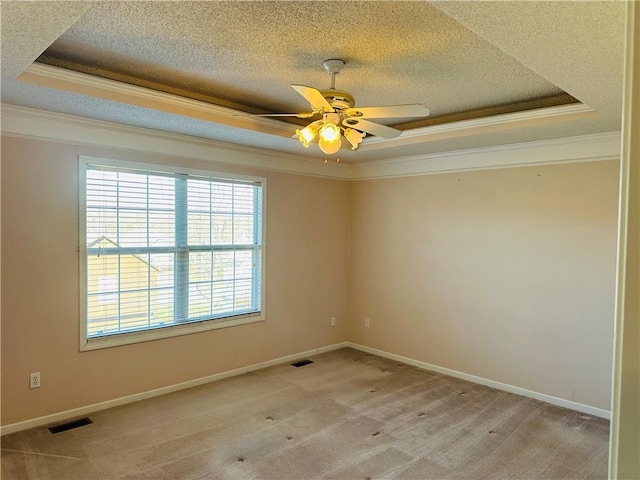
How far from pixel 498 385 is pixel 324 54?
141 inches

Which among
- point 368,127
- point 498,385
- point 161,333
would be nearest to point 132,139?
point 161,333

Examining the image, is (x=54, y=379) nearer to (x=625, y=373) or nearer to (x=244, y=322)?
(x=244, y=322)

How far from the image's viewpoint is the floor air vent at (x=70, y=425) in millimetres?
3263

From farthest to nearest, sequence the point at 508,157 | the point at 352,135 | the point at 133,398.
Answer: the point at 508,157 → the point at 133,398 → the point at 352,135

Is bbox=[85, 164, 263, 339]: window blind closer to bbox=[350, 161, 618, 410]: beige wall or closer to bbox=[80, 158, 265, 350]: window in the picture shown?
bbox=[80, 158, 265, 350]: window

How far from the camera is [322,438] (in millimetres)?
3248

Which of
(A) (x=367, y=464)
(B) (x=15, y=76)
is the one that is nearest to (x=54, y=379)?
A: (B) (x=15, y=76)

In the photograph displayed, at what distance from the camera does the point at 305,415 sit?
3.63 m

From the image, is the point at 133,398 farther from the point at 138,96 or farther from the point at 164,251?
the point at 138,96

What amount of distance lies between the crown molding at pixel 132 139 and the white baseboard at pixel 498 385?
2452mm

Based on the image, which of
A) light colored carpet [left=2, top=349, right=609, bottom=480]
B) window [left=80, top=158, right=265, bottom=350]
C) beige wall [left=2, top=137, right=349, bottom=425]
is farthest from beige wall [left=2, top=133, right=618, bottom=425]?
light colored carpet [left=2, top=349, right=609, bottom=480]

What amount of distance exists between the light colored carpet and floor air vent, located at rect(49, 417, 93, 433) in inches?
2.6

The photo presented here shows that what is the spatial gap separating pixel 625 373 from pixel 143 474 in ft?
9.78

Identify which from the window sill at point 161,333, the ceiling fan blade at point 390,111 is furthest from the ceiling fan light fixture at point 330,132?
the window sill at point 161,333
